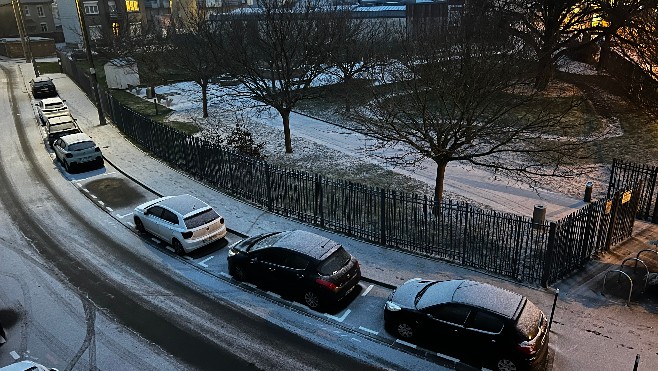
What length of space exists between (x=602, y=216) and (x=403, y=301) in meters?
6.83

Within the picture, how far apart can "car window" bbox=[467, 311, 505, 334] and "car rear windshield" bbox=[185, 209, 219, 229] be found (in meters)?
8.62

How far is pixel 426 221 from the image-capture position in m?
14.8

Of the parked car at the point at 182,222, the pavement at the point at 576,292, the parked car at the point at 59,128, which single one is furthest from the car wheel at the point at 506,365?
the parked car at the point at 59,128

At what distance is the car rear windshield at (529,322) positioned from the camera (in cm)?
962

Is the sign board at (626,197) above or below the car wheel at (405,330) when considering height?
above

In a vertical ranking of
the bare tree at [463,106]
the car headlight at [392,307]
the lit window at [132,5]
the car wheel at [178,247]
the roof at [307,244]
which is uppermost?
the lit window at [132,5]

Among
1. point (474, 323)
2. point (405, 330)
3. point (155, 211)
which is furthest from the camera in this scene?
point (155, 211)

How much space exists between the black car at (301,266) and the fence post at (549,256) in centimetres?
480

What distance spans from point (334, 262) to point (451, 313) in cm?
320

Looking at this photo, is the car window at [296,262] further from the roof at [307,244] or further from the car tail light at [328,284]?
the car tail light at [328,284]

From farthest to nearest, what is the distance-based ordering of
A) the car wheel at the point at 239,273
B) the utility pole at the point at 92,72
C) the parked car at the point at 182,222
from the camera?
the utility pole at the point at 92,72 → the parked car at the point at 182,222 → the car wheel at the point at 239,273

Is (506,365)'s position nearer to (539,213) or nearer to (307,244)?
(307,244)

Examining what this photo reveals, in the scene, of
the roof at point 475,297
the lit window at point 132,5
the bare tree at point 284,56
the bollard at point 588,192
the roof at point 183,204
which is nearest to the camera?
the roof at point 475,297

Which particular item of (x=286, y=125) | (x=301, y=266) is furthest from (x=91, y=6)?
(x=301, y=266)
